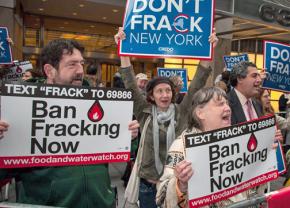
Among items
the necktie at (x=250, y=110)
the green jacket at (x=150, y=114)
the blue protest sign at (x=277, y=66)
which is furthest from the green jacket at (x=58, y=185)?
the blue protest sign at (x=277, y=66)

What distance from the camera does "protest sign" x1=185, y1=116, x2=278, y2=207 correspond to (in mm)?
1767

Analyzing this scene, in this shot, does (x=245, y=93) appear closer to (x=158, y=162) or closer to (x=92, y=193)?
(x=158, y=162)

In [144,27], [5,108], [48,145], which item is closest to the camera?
[5,108]

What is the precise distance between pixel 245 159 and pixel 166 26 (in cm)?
213

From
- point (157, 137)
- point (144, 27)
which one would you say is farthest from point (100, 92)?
point (144, 27)

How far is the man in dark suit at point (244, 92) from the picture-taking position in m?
3.28

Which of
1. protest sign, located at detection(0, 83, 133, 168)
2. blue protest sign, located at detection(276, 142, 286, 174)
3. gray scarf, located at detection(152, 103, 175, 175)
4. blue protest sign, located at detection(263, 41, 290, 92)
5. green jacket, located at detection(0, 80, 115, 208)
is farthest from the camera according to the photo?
blue protest sign, located at detection(263, 41, 290, 92)

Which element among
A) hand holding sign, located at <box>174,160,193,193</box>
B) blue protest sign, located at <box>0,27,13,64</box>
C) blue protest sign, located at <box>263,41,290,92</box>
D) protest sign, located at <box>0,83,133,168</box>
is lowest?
hand holding sign, located at <box>174,160,193,193</box>

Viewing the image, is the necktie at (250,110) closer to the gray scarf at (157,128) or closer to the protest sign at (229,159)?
the gray scarf at (157,128)

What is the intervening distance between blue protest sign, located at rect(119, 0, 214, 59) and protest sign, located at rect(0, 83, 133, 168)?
5.59 feet

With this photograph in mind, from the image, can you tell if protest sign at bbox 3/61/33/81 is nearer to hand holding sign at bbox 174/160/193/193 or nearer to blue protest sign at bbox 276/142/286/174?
blue protest sign at bbox 276/142/286/174

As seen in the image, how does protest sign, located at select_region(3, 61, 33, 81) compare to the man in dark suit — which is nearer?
the man in dark suit

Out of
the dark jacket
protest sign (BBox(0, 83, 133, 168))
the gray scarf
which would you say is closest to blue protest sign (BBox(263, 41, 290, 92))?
the dark jacket

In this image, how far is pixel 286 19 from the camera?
583 inches
